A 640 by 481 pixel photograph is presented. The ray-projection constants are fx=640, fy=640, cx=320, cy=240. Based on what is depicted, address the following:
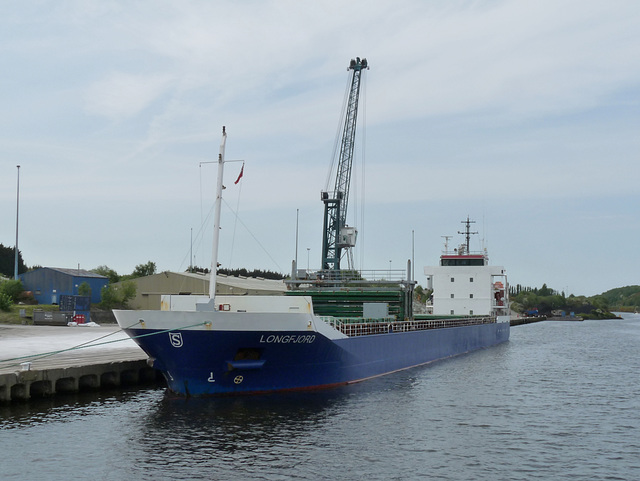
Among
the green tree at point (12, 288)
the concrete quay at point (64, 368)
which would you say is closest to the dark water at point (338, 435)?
the concrete quay at point (64, 368)

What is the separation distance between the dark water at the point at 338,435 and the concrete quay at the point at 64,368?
786 mm

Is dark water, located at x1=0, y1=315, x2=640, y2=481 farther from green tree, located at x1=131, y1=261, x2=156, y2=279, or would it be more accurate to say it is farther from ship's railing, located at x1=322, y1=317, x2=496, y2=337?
green tree, located at x1=131, y1=261, x2=156, y2=279

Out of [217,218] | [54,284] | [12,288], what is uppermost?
[217,218]

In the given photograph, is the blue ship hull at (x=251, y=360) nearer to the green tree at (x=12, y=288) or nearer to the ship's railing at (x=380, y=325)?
the ship's railing at (x=380, y=325)

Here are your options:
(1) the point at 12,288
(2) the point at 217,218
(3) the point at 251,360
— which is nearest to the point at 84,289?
(1) the point at 12,288

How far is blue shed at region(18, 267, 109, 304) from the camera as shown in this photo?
68688 millimetres

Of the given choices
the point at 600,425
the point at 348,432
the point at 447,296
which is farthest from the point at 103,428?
the point at 447,296

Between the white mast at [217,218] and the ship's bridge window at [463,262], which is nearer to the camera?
the white mast at [217,218]

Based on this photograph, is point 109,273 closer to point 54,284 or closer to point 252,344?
point 54,284

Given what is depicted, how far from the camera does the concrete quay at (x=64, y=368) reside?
76.5ft

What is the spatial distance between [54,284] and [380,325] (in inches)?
1859

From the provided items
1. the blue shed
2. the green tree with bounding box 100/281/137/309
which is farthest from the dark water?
the blue shed

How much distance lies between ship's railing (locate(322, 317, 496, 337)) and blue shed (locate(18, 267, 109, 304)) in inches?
1605

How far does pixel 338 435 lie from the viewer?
1941 cm
